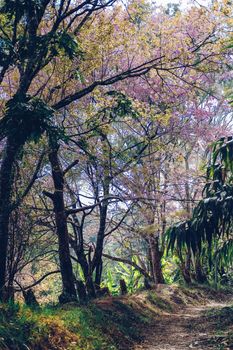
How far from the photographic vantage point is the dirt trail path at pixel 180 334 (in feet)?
22.3

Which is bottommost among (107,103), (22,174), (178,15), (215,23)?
(22,174)

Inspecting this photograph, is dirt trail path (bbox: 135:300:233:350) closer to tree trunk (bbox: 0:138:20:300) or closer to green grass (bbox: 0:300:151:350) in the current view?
green grass (bbox: 0:300:151:350)

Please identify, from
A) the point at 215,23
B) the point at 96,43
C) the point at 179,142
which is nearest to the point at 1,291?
the point at 96,43

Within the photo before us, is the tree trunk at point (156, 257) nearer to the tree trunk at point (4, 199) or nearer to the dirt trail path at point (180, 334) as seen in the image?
the dirt trail path at point (180, 334)

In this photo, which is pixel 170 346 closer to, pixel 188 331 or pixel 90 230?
pixel 188 331

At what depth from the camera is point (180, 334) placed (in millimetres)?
8055

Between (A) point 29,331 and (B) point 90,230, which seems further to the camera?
(B) point 90,230

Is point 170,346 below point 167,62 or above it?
below

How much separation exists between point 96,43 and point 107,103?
128cm

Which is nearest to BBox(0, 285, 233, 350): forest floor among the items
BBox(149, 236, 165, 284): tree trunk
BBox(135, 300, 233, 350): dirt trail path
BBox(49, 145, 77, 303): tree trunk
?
BBox(135, 300, 233, 350): dirt trail path

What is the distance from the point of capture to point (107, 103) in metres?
8.45

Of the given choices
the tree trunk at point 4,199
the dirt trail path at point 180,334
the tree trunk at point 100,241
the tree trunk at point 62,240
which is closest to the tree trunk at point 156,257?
the tree trunk at point 100,241

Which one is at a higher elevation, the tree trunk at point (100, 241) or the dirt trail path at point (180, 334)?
the tree trunk at point (100, 241)

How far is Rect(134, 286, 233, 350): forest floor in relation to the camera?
6.53 meters
